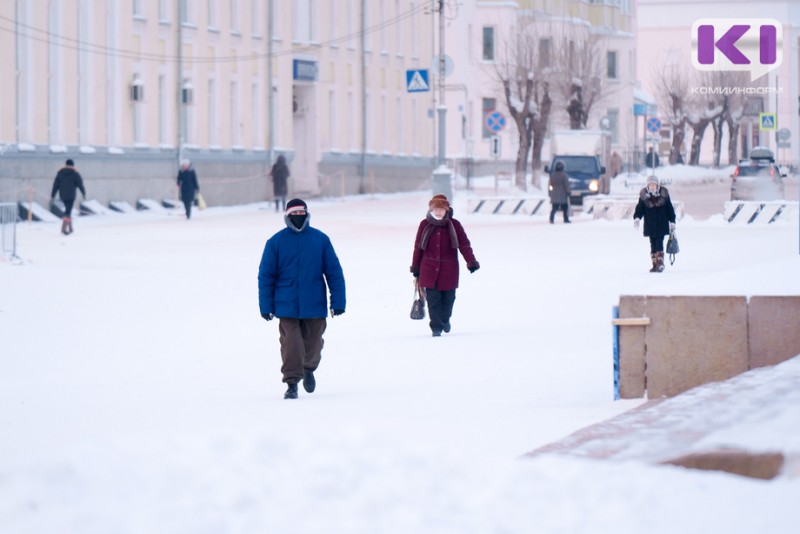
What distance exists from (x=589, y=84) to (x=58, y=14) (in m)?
34.4

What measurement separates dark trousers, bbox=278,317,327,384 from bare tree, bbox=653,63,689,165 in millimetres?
83514

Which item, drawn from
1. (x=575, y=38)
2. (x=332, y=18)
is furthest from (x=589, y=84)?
(x=332, y=18)

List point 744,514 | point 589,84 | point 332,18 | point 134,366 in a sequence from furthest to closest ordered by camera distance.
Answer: point 589,84, point 332,18, point 134,366, point 744,514

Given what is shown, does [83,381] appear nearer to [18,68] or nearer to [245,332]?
[245,332]

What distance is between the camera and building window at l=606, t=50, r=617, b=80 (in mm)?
91812

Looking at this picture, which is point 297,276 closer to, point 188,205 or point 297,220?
point 297,220

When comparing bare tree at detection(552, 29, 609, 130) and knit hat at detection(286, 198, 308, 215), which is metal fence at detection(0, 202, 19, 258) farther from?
bare tree at detection(552, 29, 609, 130)

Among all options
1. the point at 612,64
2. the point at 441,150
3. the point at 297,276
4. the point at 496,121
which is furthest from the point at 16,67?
the point at 612,64

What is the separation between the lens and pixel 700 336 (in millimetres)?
12570

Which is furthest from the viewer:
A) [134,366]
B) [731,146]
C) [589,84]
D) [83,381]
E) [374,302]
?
[731,146]

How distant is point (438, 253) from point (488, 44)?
65.1 metres

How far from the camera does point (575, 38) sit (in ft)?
251

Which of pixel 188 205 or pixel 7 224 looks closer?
pixel 7 224

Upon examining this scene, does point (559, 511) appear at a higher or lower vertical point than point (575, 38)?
lower
